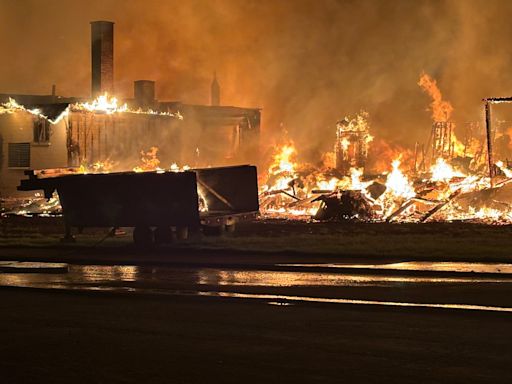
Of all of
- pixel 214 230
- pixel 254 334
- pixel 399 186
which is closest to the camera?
pixel 254 334

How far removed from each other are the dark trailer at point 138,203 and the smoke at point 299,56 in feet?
95.2

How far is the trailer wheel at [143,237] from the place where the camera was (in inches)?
795

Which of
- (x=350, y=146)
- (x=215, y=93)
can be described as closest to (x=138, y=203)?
(x=350, y=146)

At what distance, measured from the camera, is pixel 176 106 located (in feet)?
151

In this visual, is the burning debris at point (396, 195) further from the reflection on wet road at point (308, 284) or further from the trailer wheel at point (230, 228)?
the reflection on wet road at point (308, 284)

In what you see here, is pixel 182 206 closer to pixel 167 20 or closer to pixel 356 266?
pixel 356 266

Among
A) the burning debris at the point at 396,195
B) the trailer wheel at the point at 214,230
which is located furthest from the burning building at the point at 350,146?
the trailer wheel at the point at 214,230

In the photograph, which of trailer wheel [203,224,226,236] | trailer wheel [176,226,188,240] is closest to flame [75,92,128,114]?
trailer wheel [203,224,226,236]

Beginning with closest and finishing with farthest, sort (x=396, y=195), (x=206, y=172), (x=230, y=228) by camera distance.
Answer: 1. (x=230, y=228)
2. (x=206, y=172)
3. (x=396, y=195)

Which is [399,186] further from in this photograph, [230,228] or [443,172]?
[230,228]

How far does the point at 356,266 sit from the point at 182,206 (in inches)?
215

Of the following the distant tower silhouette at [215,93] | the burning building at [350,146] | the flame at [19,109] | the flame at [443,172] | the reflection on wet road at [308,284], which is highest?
the distant tower silhouette at [215,93]

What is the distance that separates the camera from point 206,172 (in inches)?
910

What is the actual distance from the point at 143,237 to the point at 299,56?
35264mm
